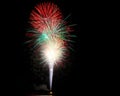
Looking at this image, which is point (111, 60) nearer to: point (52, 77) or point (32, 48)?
point (52, 77)

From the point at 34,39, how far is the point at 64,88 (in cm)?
508

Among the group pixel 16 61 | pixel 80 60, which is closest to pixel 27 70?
pixel 16 61

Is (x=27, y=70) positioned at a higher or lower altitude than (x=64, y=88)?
higher

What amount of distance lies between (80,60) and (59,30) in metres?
4.65

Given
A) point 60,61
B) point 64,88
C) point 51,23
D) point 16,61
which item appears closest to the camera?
point 51,23

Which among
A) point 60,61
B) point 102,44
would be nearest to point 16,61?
point 60,61

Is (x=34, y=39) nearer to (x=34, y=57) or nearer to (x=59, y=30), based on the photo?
(x=34, y=57)

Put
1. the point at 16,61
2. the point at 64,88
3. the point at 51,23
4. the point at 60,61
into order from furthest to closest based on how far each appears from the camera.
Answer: the point at 60,61, the point at 16,61, the point at 64,88, the point at 51,23

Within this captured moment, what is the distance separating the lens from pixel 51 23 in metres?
13.0

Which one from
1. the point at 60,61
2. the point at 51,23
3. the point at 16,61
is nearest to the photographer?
the point at 51,23

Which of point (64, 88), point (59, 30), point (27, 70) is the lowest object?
point (64, 88)

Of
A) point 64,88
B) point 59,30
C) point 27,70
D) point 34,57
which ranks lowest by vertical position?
point 64,88

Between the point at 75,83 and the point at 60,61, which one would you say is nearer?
the point at 75,83

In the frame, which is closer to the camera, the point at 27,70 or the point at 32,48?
the point at 27,70
